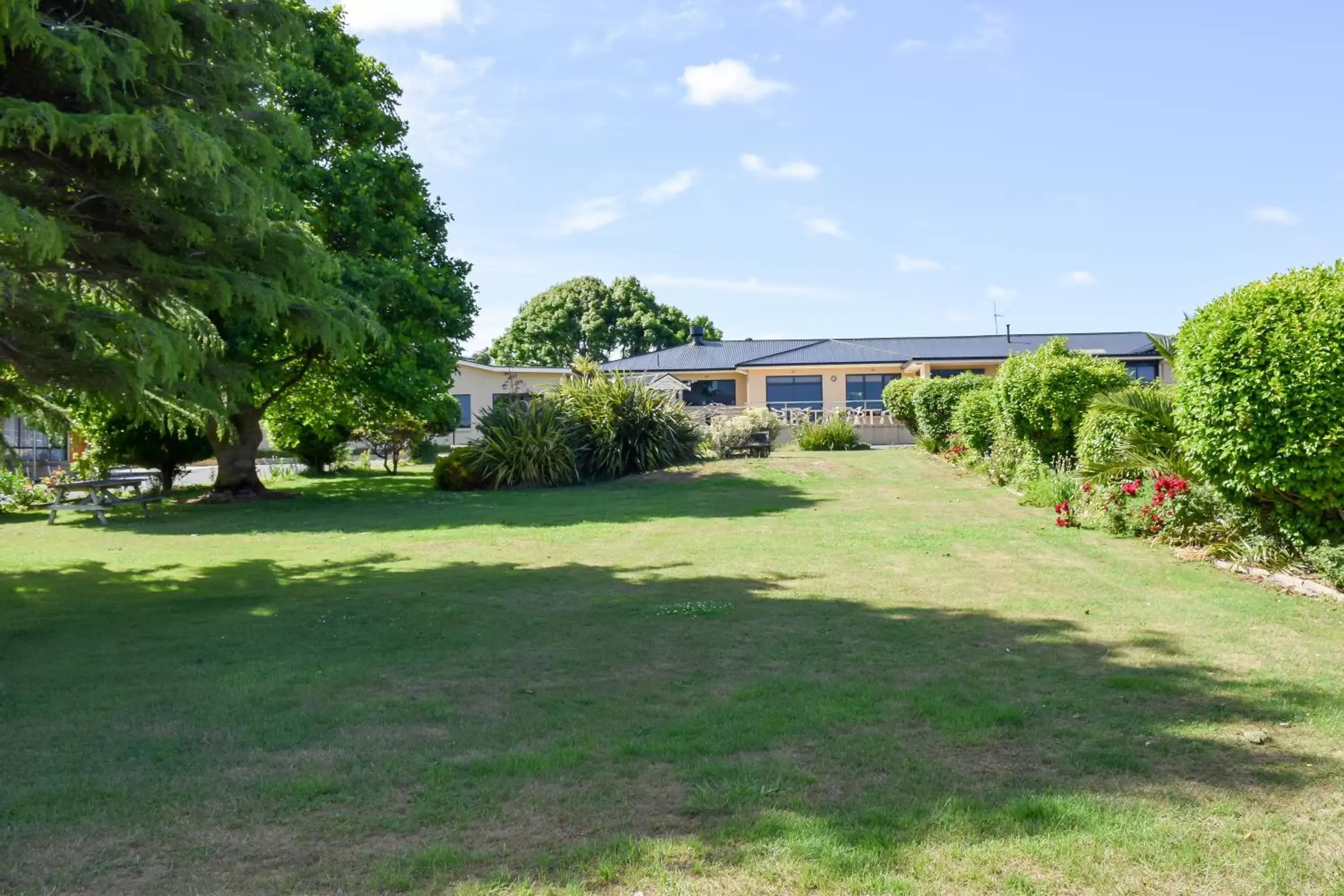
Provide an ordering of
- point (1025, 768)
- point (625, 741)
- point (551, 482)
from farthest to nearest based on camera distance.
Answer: point (551, 482) → point (625, 741) → point (1025, 768)

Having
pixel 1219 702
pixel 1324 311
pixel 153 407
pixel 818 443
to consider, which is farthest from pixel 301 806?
pixel 818 443

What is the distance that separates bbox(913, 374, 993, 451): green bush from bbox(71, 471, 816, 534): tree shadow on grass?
671 cm

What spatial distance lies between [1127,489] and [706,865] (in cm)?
1012

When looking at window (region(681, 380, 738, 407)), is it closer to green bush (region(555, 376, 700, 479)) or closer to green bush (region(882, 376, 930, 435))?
green bush (region(882, 376, 930, 435))

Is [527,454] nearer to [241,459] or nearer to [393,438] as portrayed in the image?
[241,459]

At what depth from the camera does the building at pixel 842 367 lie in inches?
1837

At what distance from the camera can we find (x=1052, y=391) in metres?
15.8

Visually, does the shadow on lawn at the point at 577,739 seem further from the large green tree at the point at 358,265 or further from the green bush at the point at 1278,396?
the large green tree at the point at 358,265

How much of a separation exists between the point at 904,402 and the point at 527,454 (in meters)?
13.9

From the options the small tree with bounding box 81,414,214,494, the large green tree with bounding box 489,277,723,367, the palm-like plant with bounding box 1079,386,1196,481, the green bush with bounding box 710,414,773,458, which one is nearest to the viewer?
the palm-like plant with bounding box 1079,386,1196,481

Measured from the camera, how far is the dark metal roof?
155 feet

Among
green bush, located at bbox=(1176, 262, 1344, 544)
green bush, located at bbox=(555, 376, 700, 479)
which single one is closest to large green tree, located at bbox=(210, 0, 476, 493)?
green bush, located at bbox=(555, 376, 700, 479)

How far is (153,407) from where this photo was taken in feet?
30.8

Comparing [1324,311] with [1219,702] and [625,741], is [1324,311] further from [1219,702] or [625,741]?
[625,741]
